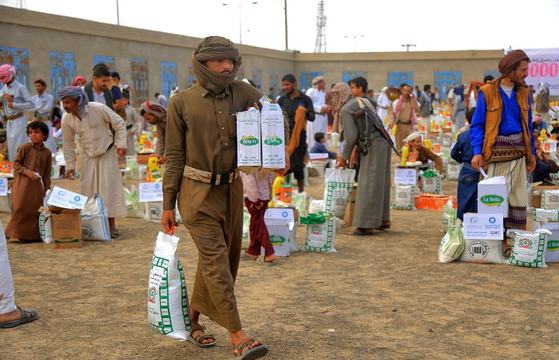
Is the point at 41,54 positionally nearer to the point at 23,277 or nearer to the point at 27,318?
the point at 23,277

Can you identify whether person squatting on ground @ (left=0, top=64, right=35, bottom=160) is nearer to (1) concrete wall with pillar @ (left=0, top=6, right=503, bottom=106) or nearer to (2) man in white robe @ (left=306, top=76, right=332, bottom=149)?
(2) man in white robe @ (left=306, top=76, right=332, bottom=149)

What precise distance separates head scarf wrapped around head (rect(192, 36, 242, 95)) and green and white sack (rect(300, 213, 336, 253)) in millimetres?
3393

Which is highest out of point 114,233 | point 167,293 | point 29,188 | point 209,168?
point 209,168

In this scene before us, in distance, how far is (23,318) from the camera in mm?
4898

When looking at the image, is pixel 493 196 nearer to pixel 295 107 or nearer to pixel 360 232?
pixel 360 232

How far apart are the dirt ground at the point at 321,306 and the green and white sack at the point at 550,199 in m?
2.14

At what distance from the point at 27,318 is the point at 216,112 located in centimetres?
215

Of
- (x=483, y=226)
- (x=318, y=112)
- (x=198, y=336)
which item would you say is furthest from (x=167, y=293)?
(x=318, y=112)

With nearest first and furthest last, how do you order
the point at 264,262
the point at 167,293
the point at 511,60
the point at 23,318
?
the point at 167,293 < the point at 23,318 < the point at 511,60 < the point at 264,262

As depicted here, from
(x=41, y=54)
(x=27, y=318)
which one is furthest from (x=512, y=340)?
(x=41, y=54)

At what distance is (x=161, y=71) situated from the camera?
2738 centimetres

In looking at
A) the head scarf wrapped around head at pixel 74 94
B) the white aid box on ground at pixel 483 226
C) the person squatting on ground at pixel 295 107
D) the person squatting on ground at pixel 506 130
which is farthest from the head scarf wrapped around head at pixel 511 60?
the head scarf wrapped around head at pixel 74 94

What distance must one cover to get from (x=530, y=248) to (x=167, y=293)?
12.3ft

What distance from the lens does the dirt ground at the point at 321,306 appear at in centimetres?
437
